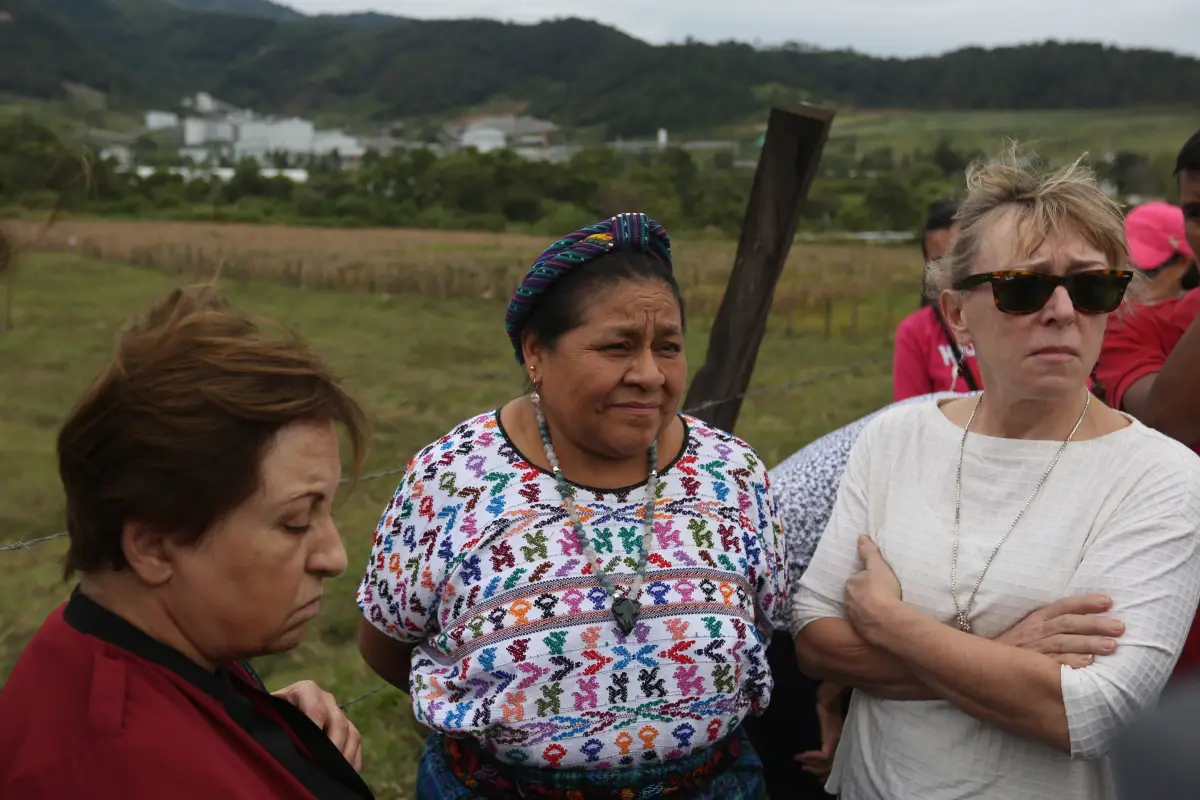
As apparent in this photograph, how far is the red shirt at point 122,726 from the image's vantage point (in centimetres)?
119

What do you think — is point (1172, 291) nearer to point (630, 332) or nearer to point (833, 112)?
point (833, 112)

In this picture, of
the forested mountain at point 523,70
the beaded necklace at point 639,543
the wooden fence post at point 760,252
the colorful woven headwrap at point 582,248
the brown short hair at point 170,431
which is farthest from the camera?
the forested mountain at point 523,70

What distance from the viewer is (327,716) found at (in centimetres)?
179

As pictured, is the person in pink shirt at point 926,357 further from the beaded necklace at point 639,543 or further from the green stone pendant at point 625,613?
the green stone pendant at point 625,613

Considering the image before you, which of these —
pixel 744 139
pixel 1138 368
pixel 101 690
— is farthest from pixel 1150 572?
pixel 744 139

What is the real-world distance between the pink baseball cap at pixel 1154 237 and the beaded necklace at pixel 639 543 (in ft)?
7.32

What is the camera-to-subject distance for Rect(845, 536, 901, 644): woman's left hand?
1.93 meters

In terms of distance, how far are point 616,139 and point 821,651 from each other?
53440 millimetres

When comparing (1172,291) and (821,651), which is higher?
(1172,291)

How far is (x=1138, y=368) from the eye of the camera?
2.52 m

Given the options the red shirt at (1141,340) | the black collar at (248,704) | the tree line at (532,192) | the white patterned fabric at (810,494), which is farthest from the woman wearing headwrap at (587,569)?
the tree line at (532,192)

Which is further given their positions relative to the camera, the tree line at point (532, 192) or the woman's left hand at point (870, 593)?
the tree line at point (532, 192)

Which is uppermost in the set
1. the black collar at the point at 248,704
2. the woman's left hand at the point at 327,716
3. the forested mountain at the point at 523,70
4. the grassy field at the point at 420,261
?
the forested mountain at the point at 523,70

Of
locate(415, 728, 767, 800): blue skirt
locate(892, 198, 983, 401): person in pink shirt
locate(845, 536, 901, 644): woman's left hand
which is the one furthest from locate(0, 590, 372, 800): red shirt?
locate(892, 198, 983, 401): person in pink shirt
